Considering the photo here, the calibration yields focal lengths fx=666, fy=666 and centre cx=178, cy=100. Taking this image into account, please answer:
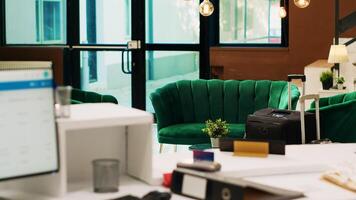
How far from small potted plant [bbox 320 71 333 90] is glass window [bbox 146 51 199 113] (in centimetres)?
206

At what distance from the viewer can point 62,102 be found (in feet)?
7.84

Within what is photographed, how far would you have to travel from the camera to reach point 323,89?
8.31 m

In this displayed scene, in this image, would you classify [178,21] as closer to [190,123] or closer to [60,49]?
[60,49]

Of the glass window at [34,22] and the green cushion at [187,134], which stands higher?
the glass window at [34,22]

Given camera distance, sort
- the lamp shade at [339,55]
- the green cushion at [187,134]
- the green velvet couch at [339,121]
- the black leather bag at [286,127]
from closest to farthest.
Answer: the black leather bag at [286,127], the green velvet couch at [339,121], the green cushion at [187,134], the lamp shade at [339,55]

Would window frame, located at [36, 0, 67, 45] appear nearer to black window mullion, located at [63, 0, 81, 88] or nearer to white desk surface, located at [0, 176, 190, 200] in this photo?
black window mullion, located at [63, 0, 81, 88]

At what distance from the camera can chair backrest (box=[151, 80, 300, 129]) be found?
7.14 m

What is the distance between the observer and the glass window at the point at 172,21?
964cm

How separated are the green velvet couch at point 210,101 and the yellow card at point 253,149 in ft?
12.9

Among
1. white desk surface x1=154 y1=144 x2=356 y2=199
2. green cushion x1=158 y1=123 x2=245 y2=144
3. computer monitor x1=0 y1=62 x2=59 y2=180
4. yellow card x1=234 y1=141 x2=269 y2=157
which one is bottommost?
green cushion x1=158 y1=123 x2=245 y2=144

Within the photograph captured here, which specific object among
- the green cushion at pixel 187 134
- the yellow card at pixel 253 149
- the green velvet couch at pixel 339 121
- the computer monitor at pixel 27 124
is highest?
the computer monitor at pixel 27 124

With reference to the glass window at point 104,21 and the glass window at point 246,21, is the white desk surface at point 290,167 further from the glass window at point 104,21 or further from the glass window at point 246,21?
the glass window at point 246,21

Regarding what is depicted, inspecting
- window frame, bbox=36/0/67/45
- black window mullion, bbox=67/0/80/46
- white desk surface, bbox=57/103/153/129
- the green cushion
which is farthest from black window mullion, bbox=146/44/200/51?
white desk surface, bbox=57/103/153/129

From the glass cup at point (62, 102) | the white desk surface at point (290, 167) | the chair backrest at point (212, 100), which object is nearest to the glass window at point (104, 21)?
the chair backrest at point (212, 100)
